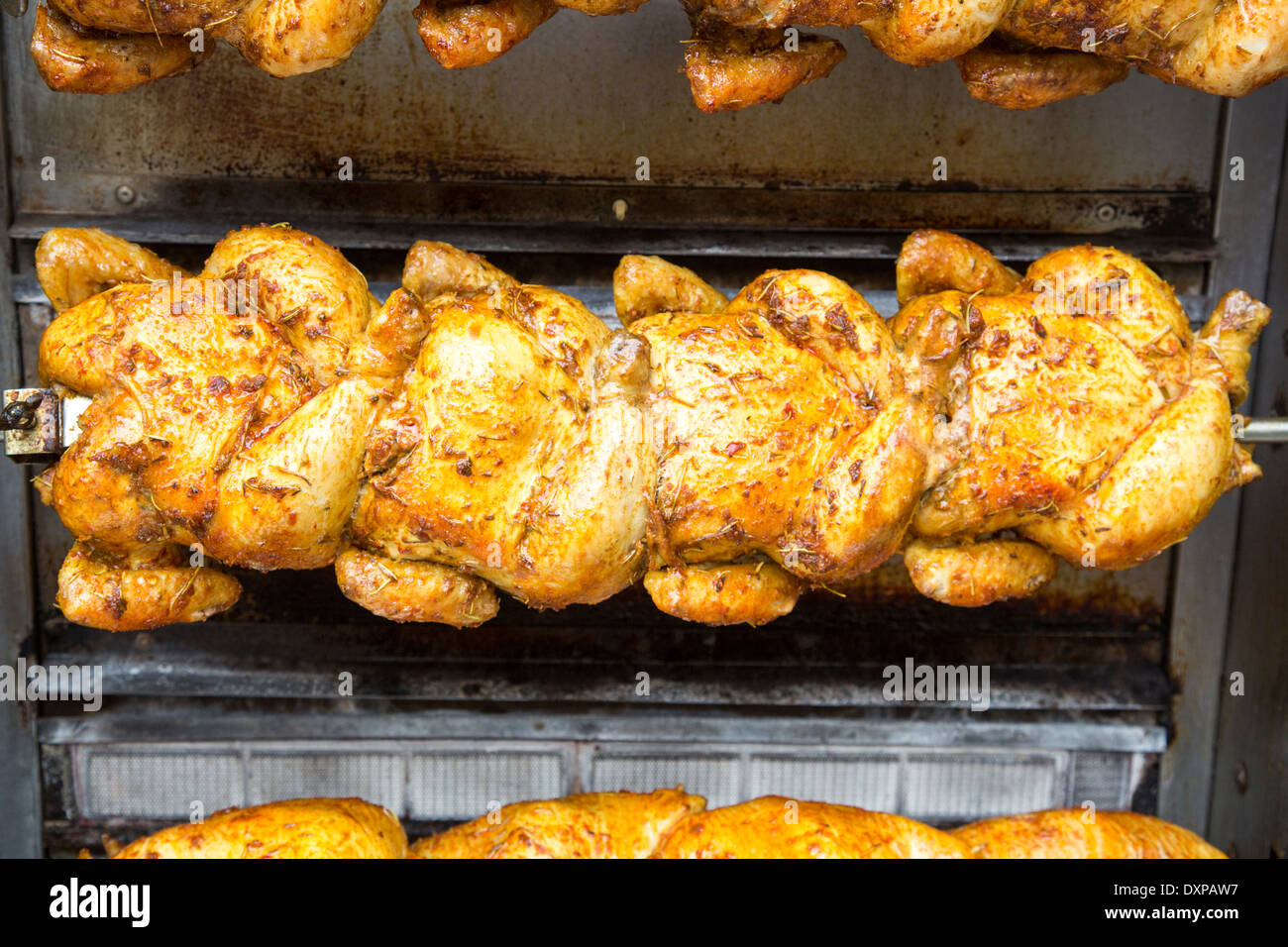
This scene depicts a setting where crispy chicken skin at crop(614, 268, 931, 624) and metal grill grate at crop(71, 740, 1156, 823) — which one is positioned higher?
crispy chicken skin at crop(614, 268, 931, 624)

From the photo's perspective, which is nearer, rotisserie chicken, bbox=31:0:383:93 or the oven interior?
rotisserie chicken, bbox=31:0:383:93

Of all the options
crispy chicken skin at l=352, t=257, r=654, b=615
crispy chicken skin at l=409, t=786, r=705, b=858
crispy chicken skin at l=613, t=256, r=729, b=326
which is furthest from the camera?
crispy chicken skin at l=613, t=256, r=729, b=326

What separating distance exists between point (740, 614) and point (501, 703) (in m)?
1.28

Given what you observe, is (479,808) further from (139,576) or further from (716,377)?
(716,377)

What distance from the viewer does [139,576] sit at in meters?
2.28

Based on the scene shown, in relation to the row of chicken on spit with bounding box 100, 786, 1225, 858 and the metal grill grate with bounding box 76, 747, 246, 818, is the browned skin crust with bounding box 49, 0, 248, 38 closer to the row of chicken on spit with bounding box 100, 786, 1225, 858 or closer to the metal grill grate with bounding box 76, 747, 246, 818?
the row of chicken on spit with bounding box 100, 786, 1225, 858

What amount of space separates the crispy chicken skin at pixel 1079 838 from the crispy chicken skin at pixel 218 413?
1.77 meters

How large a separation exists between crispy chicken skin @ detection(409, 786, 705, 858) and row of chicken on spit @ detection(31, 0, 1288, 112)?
178cm

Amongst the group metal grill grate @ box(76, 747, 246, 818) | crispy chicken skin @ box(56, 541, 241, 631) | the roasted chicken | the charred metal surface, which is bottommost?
metal grill grate @ box(76, 747, 246, 818)

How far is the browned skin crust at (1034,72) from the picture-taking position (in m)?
2.41

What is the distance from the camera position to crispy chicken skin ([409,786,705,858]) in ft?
7.59

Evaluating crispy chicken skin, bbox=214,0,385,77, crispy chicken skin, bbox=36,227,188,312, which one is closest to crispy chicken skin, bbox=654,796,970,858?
crispy chicken skin, bbox=36,227,188,312

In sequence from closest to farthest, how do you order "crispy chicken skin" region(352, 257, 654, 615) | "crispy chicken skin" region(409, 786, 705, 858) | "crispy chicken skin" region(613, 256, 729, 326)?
1. "crispy chicken skin" region(352, 257, 654, 615)
2. "crispy chicken skin" region(409, 786, 705, 858)
3. "crispy chicken skin" region(613, 256, 729, 326)

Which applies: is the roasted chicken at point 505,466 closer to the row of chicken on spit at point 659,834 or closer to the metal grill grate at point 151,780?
the row of chicken on spit at point 659,834
